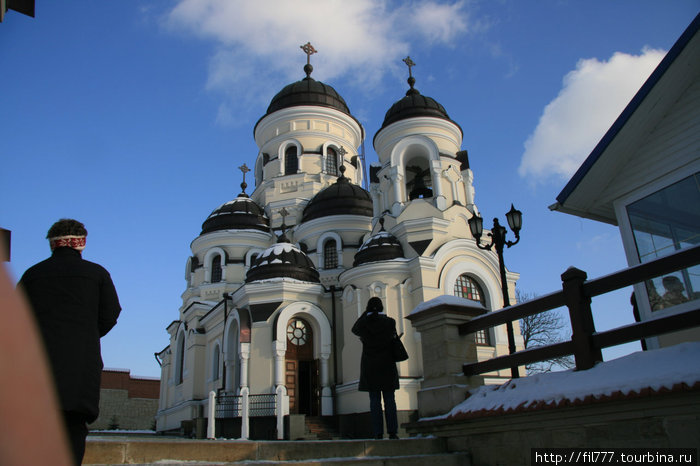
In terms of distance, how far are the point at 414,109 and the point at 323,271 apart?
7458 millimetres

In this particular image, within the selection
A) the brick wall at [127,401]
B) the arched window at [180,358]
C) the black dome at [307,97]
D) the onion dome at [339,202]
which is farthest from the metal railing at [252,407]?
the brick wall at [127,401]

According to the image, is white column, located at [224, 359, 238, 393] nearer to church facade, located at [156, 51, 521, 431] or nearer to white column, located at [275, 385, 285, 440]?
church facade, located at [156, 51, 521, 431]

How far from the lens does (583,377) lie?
505cm

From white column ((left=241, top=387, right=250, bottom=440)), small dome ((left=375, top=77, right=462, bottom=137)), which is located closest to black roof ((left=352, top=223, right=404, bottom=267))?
small dome ((left=375, top=77, right=462, bottom=137))

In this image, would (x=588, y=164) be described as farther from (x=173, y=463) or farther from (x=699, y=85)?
(x=173, y=463)

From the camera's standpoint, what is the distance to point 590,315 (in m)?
5.36

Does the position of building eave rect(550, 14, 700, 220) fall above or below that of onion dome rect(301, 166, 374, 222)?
below

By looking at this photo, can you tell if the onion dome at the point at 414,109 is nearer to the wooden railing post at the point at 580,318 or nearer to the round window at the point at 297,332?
the round window at the point at 297,332

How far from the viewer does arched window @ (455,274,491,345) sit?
18.2 meters

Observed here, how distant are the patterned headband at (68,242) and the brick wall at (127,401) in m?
31.4

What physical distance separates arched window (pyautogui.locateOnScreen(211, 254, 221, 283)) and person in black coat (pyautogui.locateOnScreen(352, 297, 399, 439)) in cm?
1834

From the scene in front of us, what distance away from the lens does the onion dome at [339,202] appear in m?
23.4

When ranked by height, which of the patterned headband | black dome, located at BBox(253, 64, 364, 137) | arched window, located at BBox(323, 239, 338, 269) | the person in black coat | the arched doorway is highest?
black dome, located at BBox(253, 64, 364, 137)

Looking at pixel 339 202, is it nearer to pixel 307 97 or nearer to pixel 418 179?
pixel 418 179
